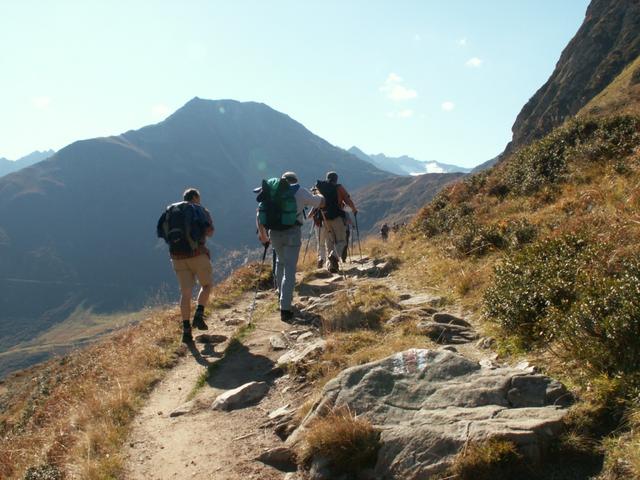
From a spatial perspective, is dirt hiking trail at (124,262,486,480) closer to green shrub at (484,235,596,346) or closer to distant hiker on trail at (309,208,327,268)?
green shrub at (484,235,596,346)

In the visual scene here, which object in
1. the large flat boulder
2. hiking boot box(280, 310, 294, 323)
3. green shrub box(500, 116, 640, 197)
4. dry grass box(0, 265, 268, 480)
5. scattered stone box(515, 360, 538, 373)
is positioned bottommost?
dry grass box(0, 265, 268, 480)

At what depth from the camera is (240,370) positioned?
824 cm

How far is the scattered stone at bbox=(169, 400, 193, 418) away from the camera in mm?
6918

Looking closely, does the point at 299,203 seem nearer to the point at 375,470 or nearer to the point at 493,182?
the point at 375,470

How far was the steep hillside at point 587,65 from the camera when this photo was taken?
73.2 meters

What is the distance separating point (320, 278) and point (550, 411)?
994 cm

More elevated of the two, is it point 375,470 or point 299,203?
point 299,203

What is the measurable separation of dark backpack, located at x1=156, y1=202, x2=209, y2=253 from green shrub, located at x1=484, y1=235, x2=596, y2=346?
5.07 metres

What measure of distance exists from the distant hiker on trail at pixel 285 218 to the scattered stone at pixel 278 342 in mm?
999

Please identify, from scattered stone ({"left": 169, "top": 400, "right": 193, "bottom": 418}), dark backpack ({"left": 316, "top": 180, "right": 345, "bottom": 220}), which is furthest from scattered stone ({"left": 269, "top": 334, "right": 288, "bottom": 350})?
dark backpack ({"left": 316, "top": 180, "right": 345, "bottom": 220})

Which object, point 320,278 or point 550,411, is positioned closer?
point 550,411

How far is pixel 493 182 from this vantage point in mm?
17641

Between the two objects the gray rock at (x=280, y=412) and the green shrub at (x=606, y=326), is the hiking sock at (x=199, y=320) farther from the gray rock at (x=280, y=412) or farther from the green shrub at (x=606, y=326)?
the green shrub at (x=606, y=326)

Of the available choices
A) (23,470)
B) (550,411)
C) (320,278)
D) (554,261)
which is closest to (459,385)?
(550,411)
